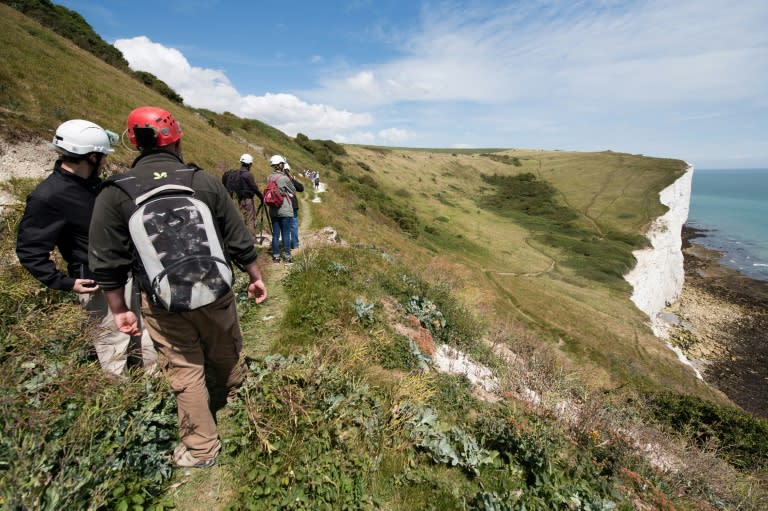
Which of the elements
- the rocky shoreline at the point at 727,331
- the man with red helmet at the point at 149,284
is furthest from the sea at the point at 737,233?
the man with red helmet at the point at 149,284

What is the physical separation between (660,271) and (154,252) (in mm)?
73079

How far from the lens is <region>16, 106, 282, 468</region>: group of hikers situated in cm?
281

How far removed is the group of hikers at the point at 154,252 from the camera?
111 inches

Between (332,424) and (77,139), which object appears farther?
(332,424)

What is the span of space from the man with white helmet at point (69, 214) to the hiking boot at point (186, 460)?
3.95 feet

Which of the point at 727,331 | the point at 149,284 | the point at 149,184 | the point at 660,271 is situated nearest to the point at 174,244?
the point at 149,284

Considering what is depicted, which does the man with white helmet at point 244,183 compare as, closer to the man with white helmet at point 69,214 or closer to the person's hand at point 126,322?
the man with white helmet at point 69,214

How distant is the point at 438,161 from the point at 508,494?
398 feet

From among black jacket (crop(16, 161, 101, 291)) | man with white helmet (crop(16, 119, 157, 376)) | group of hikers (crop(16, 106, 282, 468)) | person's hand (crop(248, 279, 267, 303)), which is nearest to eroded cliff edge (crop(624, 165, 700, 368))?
person's hand (crop(248, 279, 267, 303))

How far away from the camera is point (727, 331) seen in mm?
42500

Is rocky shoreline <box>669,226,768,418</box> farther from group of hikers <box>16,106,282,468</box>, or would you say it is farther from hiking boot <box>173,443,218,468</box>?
group of hikers <box>16,106,282,468</box>

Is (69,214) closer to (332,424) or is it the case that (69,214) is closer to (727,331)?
(332,424)

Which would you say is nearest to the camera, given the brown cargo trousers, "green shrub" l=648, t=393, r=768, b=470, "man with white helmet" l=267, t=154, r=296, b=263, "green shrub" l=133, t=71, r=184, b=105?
the brown cargo trousers

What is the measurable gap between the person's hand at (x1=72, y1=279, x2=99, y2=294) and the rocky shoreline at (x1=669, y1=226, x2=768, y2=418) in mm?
44606
